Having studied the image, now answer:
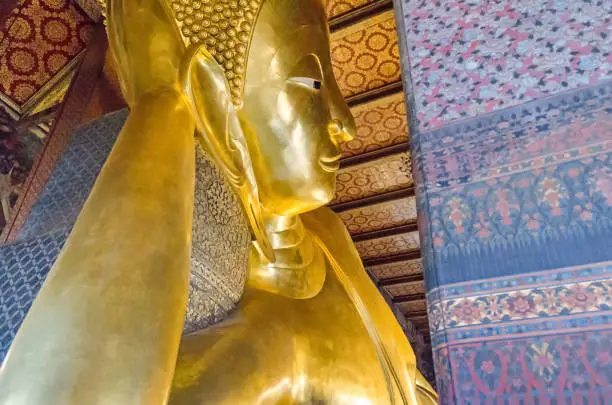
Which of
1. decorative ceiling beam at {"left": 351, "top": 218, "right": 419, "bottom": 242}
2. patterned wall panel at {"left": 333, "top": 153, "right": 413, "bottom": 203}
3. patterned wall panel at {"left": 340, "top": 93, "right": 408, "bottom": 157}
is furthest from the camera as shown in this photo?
decorative ceiling beam at {"left": 351, "top": 218, "right": 419, "bottom": 242}

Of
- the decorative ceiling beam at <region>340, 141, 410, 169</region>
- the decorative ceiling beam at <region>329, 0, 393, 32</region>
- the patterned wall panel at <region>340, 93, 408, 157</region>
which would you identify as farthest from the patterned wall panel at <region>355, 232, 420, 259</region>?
the decorative ceiling beam at <region>329, 0, 393, 32</region>

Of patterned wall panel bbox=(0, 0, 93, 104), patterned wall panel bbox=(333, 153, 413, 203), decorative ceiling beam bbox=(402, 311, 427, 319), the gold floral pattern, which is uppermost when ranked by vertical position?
patterned wall panel bbox=(0, 0, 93, 104)

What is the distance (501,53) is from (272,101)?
0.72 meters

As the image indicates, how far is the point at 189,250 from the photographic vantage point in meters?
1.08

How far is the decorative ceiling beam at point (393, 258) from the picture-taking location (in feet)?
15.5

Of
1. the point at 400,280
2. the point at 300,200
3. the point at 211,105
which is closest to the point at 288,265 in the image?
the point at 300,200

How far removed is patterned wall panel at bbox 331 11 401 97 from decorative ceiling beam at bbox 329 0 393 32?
2 centimetres

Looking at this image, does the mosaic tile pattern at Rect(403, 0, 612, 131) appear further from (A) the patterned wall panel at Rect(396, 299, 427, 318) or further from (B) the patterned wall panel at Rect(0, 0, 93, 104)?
(A) the patterned wall panel at Rect(396, 299, 427, 318)

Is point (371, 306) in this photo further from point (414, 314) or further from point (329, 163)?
point (414, 314)

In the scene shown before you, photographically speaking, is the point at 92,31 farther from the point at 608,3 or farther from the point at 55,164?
the point at 608,3

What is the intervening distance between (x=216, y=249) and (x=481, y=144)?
81 centimetres

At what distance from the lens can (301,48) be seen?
166 centimetres

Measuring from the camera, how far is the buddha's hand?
1.35 meters

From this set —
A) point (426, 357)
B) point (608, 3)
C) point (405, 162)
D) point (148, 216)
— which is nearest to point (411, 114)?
point (608, 3)
